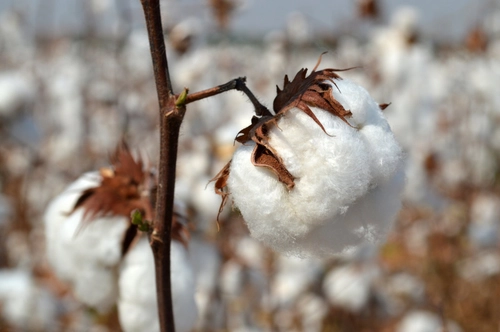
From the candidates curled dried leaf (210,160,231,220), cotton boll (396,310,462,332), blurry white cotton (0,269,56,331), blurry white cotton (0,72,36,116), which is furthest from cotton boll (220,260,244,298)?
curled dried leaf (210,160,231,220)

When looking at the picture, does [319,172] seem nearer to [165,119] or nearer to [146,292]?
[165,119]

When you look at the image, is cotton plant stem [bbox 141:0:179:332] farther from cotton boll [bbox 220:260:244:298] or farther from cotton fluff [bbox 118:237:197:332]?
cotton boll [bbox 220:260:244:298]

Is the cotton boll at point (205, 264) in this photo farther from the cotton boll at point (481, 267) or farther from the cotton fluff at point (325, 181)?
the cotton boll at point (481, 267)

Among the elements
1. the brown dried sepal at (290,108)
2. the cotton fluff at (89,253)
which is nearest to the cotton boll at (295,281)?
the cotton fluff at (89,253)

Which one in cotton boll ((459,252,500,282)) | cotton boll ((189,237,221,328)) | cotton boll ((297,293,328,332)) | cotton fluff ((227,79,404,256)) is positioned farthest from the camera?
cotton boll ((459,252,500,282))

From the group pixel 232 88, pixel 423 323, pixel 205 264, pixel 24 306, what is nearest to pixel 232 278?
pixel 205 264
